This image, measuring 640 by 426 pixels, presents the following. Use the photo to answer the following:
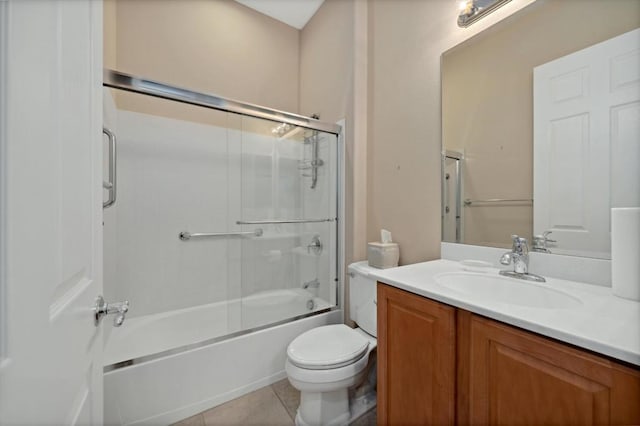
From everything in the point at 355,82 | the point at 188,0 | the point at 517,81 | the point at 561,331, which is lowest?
the point at 561,331

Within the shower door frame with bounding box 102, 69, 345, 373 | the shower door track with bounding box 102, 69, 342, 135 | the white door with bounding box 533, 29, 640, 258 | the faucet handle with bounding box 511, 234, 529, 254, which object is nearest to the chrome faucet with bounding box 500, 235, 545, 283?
the faucet handle with bounding box 511, 234, 529, 254

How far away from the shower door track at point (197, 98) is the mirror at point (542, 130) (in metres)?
0.97

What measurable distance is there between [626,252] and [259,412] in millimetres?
1718

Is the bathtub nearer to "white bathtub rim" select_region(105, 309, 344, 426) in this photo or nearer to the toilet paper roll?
"white bathtub rim" select_region(105, 309, 344, 426)

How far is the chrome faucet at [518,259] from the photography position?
1037 millimetres

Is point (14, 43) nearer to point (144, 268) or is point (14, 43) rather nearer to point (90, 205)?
point (90, 205)

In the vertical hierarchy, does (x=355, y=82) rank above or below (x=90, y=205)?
above

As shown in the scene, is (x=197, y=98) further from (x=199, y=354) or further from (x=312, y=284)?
(x=312, y=284)

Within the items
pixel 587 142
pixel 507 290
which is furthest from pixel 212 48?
pixel 507 290

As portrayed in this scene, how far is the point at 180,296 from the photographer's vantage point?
2020 mm

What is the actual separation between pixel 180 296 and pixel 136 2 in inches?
85.6

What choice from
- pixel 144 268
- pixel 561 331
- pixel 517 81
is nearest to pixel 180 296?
pixel 144 268

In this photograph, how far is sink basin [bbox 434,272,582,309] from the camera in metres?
0.89

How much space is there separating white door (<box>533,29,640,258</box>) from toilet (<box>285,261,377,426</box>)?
93cm
